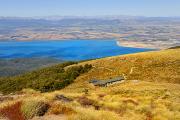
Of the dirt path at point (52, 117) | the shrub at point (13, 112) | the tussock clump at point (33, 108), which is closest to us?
the dirt path at point (52, 117)

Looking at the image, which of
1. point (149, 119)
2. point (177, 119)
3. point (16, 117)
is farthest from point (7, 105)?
point (177, 119)

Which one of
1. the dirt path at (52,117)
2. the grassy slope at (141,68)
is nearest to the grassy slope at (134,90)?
the grassy slope at (141,68)

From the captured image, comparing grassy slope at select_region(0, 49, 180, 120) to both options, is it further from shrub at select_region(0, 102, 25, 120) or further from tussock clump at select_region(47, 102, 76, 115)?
shrub at select_region(0, 102, 25, 120)

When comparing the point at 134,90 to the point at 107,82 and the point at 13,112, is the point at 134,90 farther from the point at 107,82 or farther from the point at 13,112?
the point at 13,112

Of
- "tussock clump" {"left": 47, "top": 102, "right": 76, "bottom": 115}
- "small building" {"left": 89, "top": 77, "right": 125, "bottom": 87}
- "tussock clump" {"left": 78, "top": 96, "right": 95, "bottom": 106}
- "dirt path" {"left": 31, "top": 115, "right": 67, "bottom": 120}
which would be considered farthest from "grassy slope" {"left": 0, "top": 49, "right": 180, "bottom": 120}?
"small building" {"left": 89, "top": 77, "right": 125, "bottom": 87}

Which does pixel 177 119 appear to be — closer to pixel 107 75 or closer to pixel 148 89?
pixel 148 89

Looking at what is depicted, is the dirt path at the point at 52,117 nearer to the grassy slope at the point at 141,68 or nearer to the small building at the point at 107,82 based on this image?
the small building at the point at 107,82

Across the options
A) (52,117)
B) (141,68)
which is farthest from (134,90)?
(141,68)

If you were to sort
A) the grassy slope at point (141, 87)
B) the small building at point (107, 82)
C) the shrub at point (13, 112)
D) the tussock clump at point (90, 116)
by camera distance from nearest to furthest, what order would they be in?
the tussock clump at point (90, 116) → the shrub at point (13, 112) → the grassy slope at point (141, 87) → the small building at point (107, 82)
